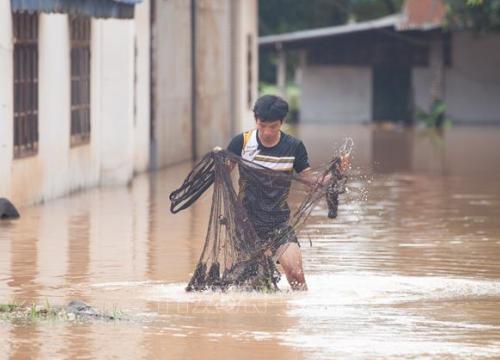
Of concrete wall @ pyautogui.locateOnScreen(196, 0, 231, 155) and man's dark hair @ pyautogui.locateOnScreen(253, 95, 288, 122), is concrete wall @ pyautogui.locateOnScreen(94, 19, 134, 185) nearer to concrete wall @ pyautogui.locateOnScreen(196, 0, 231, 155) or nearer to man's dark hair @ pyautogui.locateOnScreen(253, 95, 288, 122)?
concrete wall @ pyautogui.locateOnScreen(196, 0, 231, 155)

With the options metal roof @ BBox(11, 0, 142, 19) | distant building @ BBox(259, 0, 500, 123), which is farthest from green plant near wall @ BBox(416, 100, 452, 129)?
metal roof @ BBox(11, 0, 142, 19)

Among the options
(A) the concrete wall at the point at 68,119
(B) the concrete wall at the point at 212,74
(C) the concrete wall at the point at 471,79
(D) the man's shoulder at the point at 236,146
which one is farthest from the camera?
(C) the concrete wall at the point at 471,79

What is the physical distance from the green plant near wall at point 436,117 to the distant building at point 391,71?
0.48 m

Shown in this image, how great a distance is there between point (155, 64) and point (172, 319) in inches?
645

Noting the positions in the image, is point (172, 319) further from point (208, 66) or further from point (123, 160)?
point (208, 66)

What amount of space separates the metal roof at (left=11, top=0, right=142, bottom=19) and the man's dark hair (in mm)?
6167

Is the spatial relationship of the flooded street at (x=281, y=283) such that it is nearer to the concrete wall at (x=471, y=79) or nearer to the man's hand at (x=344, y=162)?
the man's hand at (x=344, y=162)

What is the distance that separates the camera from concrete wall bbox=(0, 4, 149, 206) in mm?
17078

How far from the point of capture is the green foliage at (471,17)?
38156mm

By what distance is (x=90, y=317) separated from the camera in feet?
31.4

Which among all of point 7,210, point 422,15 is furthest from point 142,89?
point 422,15

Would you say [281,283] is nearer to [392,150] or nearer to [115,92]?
[115,92]

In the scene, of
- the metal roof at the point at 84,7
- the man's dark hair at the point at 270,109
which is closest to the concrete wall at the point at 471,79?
the metal roof at the point at 84,7

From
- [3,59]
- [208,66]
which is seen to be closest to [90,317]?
[3,59]
